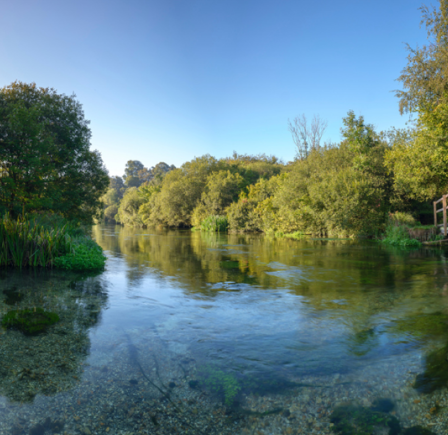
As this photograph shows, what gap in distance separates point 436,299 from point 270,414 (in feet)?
23.3

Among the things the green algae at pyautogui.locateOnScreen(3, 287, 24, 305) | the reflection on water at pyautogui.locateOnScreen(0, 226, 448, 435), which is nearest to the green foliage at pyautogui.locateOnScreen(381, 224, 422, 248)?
the reflection on water at pyautogui.locateOnScreen(0, 226, 448, 435)

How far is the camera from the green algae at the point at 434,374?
4254mm

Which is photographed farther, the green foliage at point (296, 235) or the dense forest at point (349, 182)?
the green foliage at point (296, 235)

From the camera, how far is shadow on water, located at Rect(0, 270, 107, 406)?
423 cm

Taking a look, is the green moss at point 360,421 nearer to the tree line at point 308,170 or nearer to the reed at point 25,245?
the reed at point 25,245

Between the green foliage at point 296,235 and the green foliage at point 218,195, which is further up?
the green foliage at point 218,195

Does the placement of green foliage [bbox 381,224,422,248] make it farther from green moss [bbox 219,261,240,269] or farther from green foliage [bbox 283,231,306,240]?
green moss [bbox 219,261,240,269]

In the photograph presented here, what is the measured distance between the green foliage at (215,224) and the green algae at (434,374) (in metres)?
43.2

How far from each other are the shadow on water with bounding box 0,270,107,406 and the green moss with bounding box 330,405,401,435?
10.6 ft

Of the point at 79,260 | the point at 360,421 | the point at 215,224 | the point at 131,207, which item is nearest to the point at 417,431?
the point at 360,421

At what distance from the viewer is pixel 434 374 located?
15.0 feet

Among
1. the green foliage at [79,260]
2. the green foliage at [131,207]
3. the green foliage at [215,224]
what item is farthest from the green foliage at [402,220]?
the green foliage at [131,207]

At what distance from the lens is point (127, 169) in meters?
156

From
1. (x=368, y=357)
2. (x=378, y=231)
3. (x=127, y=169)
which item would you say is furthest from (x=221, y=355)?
Answer: (x=127, y=169)
